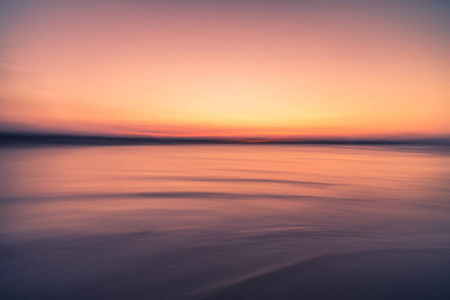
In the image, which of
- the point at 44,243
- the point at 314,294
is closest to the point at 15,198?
the point at 44,243

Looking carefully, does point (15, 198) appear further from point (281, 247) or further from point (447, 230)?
point (447, 230)

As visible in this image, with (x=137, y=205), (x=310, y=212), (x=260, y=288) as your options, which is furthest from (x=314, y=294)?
(x=137, y=205)

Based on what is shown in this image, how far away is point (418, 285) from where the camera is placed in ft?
4.91

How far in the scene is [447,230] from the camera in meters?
2.38

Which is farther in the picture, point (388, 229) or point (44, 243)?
point (388, 229)

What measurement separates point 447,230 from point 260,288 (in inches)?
72.0

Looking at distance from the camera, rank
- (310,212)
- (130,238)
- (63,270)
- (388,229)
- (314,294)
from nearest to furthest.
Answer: (314,294) < (63,270) < (130,238) < (388,229) < (310,212)

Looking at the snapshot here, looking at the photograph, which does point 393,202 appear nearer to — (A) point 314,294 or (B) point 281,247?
(B) point 281,247

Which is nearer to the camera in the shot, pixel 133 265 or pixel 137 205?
pixel 133 265

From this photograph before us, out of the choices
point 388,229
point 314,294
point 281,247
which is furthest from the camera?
point 388,229

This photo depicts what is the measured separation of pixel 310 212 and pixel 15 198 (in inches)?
135

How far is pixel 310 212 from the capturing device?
292 centimetres

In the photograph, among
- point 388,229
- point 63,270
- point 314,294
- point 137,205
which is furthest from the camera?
point 137,205

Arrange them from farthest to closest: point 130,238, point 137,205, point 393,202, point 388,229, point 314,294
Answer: point 393,202
point 137,205
point 388,229
point 130,238
point 314,294
